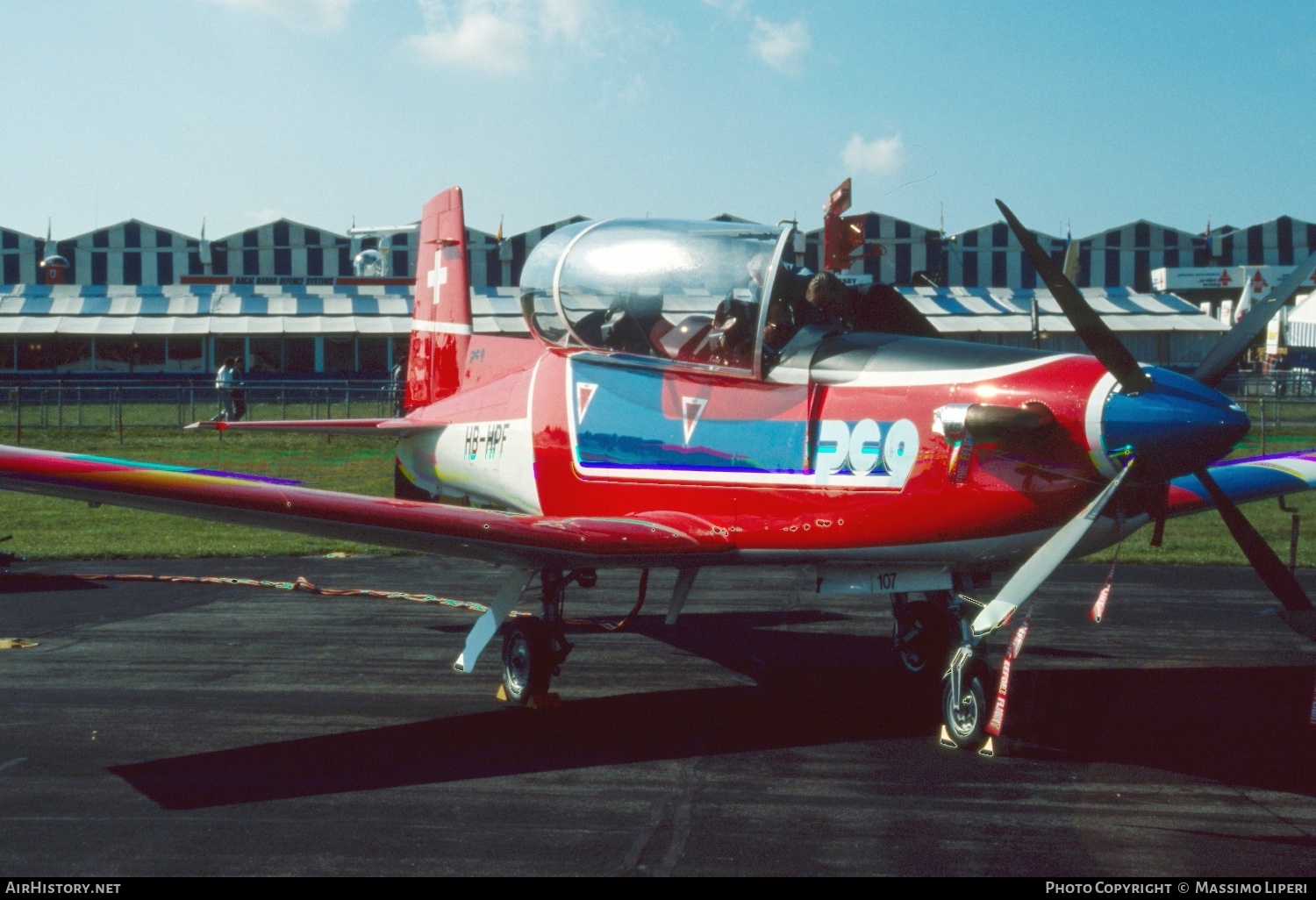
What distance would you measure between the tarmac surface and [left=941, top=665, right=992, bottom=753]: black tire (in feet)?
0.29

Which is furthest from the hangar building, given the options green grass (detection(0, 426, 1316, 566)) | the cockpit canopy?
the cockpit canopy

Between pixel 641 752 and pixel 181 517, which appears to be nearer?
pixel 641 752

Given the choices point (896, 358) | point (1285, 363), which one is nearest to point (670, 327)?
point (896, 358)

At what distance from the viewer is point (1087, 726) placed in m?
6.67

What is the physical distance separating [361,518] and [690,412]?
1.92 meters

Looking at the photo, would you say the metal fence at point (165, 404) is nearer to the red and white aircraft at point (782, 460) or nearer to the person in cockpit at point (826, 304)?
the red and white aircraft at point (782, 460)

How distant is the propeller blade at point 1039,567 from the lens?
5637 mm

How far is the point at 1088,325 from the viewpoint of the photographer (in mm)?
5641

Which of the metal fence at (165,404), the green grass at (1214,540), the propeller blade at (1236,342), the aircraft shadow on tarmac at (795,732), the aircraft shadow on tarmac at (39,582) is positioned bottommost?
the green grass at (1214,540)

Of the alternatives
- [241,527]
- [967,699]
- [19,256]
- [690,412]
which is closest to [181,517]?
[690,412]

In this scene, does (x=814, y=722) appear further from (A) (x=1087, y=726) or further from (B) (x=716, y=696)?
(A) (x=1087, y=726)

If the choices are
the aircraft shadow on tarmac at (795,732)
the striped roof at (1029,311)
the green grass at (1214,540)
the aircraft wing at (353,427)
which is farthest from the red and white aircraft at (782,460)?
the striped roof at (1029,311)

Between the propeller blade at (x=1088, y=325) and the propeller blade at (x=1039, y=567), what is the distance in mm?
506

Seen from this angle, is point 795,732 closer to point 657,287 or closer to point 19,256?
point 657,287
